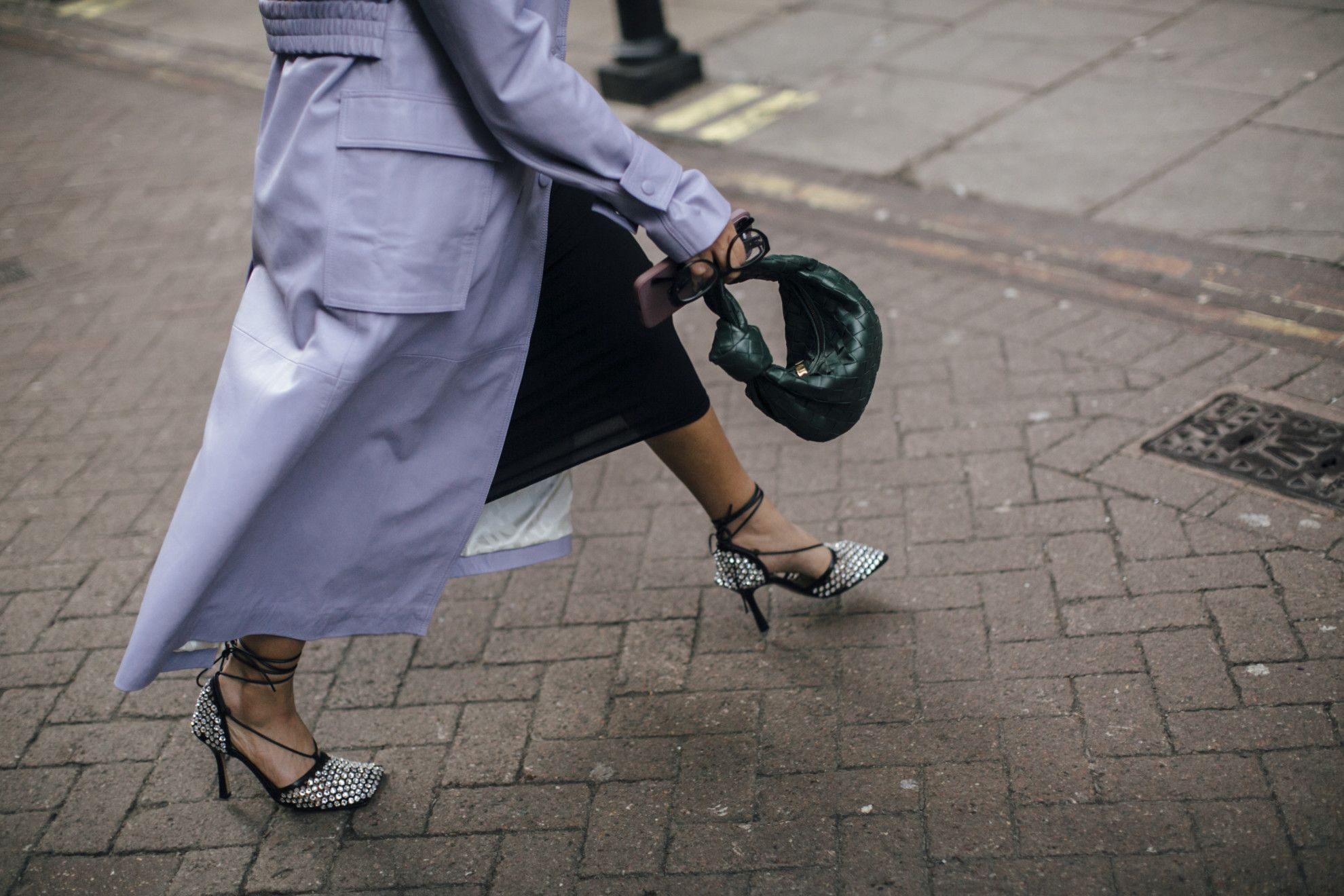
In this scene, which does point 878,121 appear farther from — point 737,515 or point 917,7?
point 737,515

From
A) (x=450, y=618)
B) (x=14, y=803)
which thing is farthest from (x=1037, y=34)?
(x=14, y=803)

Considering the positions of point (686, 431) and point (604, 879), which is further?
point (686, 431)

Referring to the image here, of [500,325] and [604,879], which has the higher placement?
[500,325]

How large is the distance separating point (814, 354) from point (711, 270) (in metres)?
0.35

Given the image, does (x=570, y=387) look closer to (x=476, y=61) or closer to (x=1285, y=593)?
(x=476, y=61)

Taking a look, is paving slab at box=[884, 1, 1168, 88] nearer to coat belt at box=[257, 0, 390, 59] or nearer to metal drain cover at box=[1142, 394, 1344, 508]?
metal drain cover at box=[1142, 394, 1344, 508]

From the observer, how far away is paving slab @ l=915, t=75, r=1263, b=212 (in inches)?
189

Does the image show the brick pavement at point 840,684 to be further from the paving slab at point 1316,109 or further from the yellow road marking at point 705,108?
the yellow road marking at point 705,108

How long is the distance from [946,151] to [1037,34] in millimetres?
1470

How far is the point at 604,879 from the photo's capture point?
2373 mm

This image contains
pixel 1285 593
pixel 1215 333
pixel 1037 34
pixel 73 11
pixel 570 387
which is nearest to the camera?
pixel 570 387

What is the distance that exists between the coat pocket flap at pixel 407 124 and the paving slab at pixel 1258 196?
316 cm

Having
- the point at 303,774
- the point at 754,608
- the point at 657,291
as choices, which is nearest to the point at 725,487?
the point at 754,608

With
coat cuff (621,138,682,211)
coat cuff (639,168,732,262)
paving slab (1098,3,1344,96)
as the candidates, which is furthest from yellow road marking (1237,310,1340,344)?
coat cuff (621,138,682,211)
